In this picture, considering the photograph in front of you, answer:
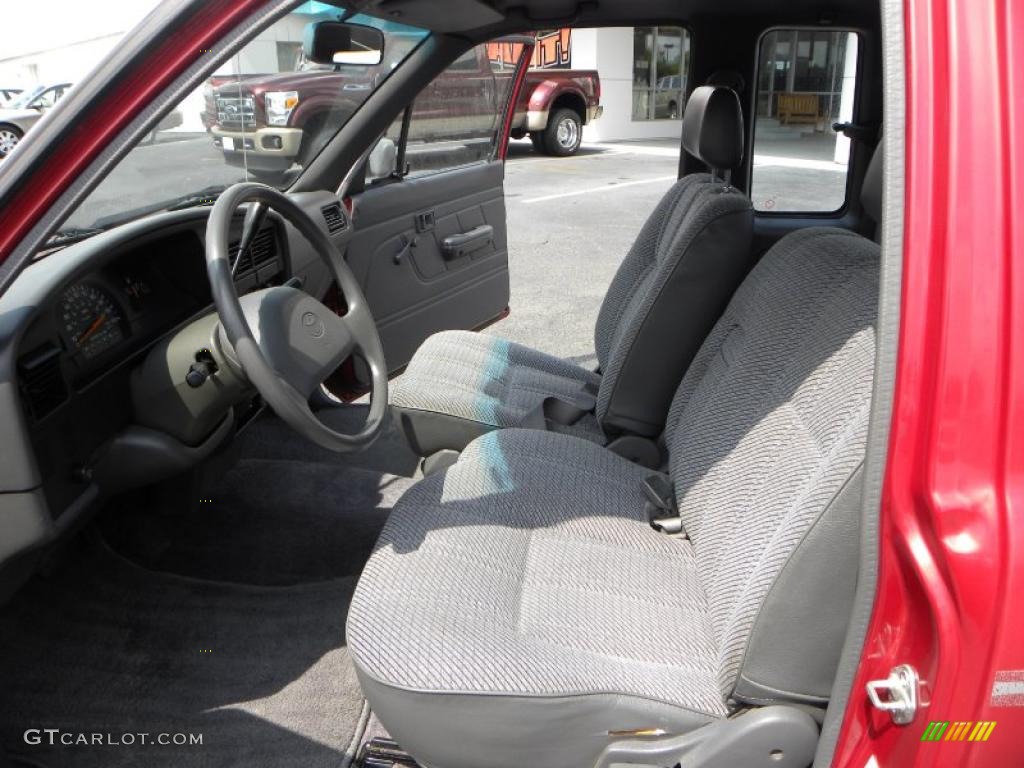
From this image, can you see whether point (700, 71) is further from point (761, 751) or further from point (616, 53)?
point (616, 53)

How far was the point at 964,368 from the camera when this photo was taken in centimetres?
87

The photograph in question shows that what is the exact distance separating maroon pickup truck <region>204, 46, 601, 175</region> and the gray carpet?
87cm

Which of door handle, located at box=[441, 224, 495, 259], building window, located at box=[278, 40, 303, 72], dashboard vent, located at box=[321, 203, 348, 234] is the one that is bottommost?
door handle, located at box=[441, 224, 495, 259]

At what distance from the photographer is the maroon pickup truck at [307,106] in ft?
7.78

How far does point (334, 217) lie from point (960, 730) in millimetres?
2189

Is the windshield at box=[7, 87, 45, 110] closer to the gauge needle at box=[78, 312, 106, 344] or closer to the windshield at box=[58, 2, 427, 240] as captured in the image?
the windshield at box=[58, 2, 427, 240]

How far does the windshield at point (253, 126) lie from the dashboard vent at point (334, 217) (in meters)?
0.18

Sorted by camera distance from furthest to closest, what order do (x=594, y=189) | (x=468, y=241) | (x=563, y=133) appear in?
(x=563, y=133)
(x=594, y=189)
(x=468, y=241)

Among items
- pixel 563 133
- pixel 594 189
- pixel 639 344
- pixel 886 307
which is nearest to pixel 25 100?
pixel 639 344

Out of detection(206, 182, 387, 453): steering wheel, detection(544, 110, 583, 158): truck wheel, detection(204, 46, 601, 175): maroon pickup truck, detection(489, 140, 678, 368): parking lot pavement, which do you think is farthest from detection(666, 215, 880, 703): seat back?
detection(544, 110, 583, 158): truck wheel

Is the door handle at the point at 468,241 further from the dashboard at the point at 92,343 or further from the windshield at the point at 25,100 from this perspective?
the windshield at the point at 25,100

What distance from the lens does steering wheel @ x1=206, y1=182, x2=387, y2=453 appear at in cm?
150

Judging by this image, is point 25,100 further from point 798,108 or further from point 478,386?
point 798,108

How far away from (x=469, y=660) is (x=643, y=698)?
257 mm
